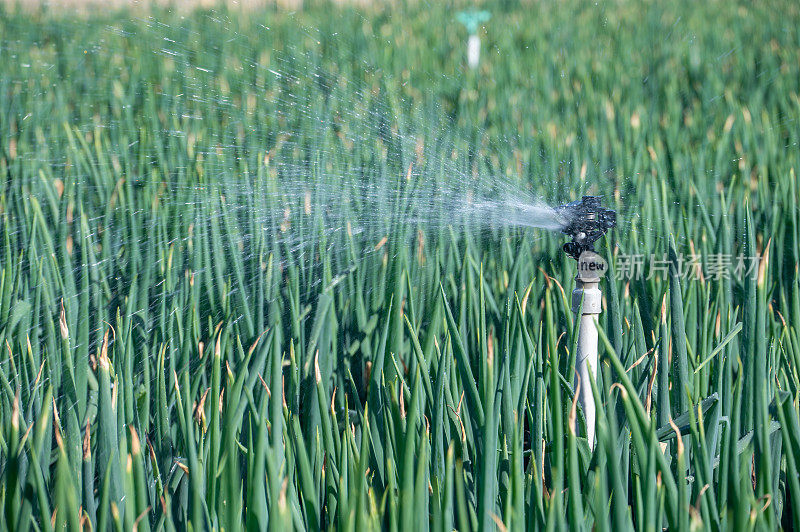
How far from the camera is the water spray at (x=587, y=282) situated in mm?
920

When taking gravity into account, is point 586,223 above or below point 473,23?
below

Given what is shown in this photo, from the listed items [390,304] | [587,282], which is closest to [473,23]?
[390,304]

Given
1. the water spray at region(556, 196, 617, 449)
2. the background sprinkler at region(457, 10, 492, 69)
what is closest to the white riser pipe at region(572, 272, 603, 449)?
the water spray at region(556, 196, 617, 449)

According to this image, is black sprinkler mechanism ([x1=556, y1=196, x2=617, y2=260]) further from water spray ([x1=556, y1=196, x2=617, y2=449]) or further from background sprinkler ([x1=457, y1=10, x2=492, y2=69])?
background sprinkler ([x1=457, y1=10, x2=492, y2=69])

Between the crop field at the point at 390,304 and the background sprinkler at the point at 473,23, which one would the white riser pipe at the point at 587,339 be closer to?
the crop field at the point at 390,304

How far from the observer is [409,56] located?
4.74m

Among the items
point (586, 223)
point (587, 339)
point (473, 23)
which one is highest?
point (473, 23)

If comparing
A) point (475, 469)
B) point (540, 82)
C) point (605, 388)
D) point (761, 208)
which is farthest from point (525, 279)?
point (540, 82)

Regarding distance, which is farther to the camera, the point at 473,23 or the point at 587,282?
the point at 473,23

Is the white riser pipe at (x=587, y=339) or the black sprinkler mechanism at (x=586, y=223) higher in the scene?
the black sprinkler mechanism at (x=586, y=223)

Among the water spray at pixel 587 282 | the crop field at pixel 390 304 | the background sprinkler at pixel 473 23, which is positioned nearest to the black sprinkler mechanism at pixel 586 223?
the water spray at pixel 587 282

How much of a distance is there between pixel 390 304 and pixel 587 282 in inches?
11.7

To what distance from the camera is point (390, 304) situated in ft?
3.64

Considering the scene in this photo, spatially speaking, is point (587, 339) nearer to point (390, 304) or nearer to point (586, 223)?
point (586, 223)
